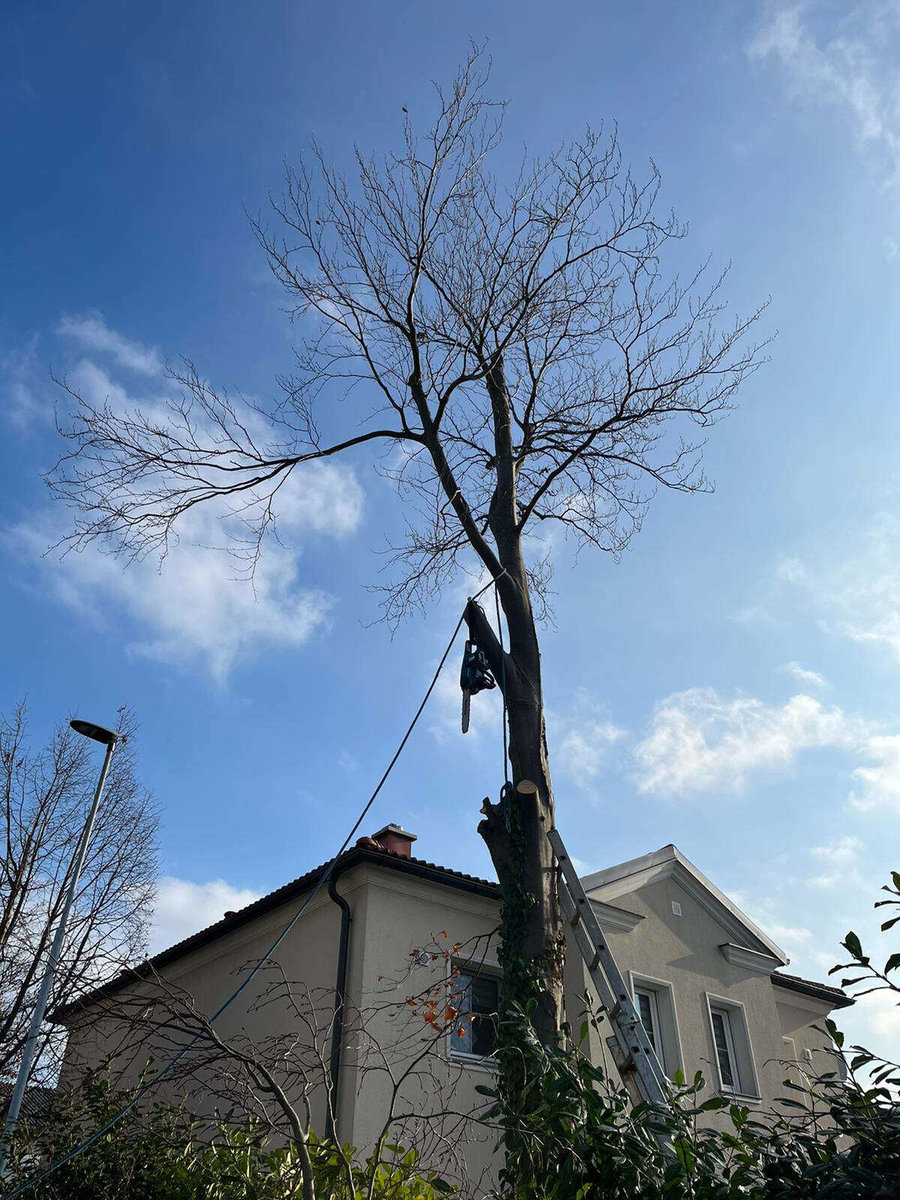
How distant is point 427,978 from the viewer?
1126 cm

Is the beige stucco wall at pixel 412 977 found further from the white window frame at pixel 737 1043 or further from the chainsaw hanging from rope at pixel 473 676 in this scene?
the chainsaw hanging from rope at pixel 473 676

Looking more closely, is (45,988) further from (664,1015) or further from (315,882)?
(664,1015)

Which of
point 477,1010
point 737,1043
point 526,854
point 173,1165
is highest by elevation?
point 737,1043

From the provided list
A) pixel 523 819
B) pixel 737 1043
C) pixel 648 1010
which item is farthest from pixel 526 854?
pixel 737 1043

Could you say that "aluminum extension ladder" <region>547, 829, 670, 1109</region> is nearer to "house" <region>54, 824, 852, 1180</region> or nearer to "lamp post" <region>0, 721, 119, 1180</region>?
"house" <region>54, 824, 852, 1180</region>

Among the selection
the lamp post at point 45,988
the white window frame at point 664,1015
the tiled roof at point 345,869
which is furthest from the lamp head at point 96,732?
the white window frame at point 664,1015

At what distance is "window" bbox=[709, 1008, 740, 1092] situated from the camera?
1344 centimetres

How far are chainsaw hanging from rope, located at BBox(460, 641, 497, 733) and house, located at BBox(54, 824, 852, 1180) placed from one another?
8.18 ft

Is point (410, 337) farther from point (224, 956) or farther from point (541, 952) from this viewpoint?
point (224, 956)

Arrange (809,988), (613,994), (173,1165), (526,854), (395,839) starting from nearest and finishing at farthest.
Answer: (173,1165)
(613,994)
(526,854)
(395,839)
(809,988)

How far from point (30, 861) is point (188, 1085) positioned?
268 inches

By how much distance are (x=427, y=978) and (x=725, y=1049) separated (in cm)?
527

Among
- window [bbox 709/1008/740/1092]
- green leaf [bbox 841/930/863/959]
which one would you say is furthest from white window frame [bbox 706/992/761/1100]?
green leaf [bbox 841/930/863/959]

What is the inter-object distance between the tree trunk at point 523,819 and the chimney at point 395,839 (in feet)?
15.0
